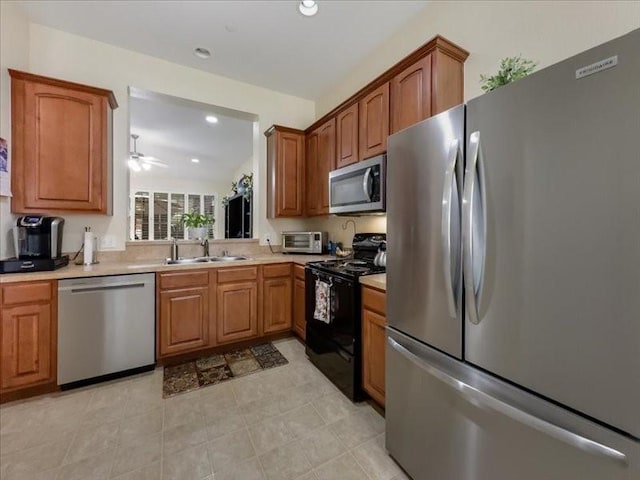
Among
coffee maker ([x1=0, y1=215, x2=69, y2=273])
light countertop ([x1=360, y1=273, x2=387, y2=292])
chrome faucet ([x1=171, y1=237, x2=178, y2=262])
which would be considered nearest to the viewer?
light countertop ([x1=360, y1=273, x2=387, y2=292])

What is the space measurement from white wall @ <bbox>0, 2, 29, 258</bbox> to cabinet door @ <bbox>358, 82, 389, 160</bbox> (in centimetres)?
281

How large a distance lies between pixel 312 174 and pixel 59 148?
2.35 metres

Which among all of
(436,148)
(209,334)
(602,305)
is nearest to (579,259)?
(602,305)

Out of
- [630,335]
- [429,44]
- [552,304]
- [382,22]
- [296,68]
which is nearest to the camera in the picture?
[630,335]

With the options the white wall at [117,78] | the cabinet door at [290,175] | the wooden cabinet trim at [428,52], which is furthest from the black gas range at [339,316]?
the white wall at [117,78]

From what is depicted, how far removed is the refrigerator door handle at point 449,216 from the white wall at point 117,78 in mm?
2988

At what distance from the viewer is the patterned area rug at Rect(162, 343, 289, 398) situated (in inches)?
88.1

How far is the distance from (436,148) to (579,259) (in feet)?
2.18

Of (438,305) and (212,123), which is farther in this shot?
(212,123)

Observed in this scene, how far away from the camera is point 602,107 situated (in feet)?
2.40

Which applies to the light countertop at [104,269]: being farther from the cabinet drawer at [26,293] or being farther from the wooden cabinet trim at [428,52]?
the wooden cabinet trim at [428,52]

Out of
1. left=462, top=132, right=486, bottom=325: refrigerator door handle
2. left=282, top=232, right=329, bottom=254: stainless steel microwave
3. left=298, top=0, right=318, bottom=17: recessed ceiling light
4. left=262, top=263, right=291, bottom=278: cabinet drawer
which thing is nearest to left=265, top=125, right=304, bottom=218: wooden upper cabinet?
left=282, top=232, right=329, bottom=254: stainless steel microwave

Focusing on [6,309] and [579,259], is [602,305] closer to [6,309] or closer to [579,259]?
[579,259]

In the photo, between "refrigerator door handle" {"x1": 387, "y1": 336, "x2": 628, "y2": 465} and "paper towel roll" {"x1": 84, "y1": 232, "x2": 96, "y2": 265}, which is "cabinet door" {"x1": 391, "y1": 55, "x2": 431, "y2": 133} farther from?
"paper towel roll" {"x1": 84, "y1": 232, "x2": 96, "y2": 265}
